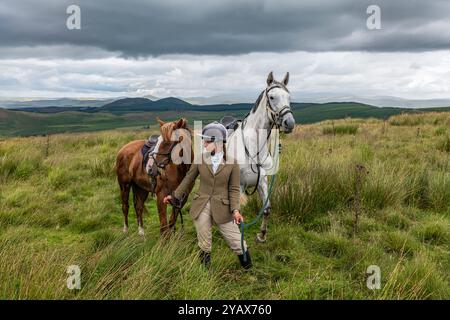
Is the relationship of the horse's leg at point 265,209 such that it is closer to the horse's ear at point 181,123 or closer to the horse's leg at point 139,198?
the horse's ear at point 181,123

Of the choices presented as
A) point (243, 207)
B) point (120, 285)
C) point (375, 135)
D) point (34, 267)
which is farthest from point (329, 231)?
point (375, 135)

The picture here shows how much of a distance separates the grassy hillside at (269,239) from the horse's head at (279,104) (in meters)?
1.45

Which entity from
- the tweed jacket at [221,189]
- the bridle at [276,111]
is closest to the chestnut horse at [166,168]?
the tweed jacket at [221,189]

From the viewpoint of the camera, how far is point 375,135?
14867 millimetres

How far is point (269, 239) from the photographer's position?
5.62m

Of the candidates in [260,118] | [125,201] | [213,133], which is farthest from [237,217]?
[125,201]

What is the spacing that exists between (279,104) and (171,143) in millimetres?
1500

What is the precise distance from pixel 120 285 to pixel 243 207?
3509 mm

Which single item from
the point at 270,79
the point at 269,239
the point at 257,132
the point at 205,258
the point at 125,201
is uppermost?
the point at 270,79

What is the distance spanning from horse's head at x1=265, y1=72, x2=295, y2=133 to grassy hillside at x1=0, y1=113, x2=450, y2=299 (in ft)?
4.76

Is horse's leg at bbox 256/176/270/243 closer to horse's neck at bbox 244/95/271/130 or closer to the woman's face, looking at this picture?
horse's neck at bbox 244/95/271/130

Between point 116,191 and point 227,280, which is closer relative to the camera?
point 227,280

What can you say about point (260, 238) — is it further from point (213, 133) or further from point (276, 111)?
point (213, 133)
